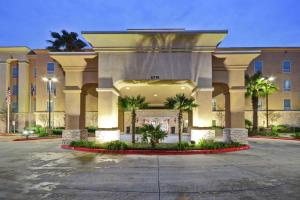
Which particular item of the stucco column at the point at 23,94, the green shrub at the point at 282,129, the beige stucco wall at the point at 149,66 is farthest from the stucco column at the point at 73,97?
the green shrub at the point at 282,129

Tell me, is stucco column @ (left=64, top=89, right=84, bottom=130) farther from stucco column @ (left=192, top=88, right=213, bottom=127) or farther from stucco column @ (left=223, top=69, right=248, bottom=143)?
stucco column @ (left=223, top=69, right=248, bottom=143)

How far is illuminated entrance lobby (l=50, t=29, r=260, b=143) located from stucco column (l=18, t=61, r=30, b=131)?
94.8 ft

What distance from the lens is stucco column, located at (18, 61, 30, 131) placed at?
46.8 meters

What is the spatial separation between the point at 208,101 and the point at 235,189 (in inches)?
505

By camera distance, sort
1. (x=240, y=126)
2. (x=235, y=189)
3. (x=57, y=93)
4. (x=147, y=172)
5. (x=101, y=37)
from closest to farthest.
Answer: (x=235, y=189), (x=147, y=172), (x=101, y=37), (x=240, y=126), (x=57, y=93)

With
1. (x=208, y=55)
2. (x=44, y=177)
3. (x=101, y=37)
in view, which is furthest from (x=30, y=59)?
(x=44, y=177)

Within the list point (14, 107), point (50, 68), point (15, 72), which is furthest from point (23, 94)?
point (50, 68)

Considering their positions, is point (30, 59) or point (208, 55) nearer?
point (208, 55)

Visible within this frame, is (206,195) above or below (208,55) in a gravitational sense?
below

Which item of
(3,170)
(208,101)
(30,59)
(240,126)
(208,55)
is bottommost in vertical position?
(3,170)

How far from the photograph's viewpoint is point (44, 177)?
35.3 ft

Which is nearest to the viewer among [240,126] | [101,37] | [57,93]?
[101,37]

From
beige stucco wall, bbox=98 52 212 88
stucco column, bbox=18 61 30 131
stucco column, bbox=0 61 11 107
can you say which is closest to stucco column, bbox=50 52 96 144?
beige stucco wall, bbox=98 52 212 88

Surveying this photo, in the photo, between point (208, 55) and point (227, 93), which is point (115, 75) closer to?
point (208, 55)
